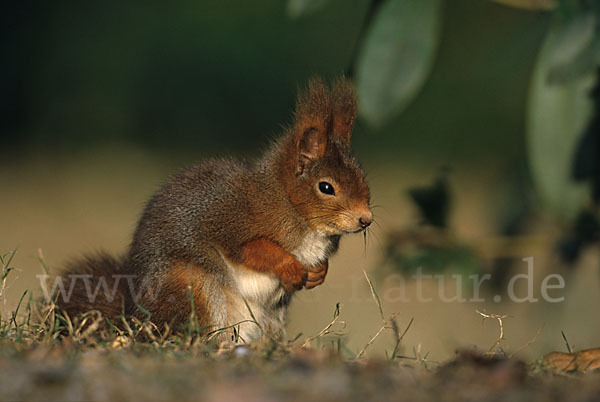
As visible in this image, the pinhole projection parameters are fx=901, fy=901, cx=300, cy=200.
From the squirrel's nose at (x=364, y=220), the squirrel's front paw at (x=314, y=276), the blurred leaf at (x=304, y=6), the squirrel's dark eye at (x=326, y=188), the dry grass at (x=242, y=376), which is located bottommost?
the dry grass at (x=242, y=376)

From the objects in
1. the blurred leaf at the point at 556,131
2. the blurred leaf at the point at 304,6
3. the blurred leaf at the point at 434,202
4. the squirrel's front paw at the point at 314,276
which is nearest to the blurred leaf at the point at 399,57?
the blurred leaf at the point at 304,6

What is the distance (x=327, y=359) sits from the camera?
88.4 inches

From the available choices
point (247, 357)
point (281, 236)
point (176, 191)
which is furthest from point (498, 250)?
point (247, 357)

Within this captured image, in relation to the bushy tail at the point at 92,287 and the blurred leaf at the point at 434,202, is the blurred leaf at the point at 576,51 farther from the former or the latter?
the bushy tail at the point at 92,287

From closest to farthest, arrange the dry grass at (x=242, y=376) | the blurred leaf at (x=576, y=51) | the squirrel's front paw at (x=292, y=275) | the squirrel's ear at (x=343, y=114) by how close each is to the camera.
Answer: the dry grass at (x=242, y=376) → the blurred leaf at (x=576, y=51) → the squirrel's front paw at (x=292, y=275) → the squirrel's ear at (x=343, y=114)

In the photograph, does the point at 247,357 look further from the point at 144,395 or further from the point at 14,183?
the point at 14,183

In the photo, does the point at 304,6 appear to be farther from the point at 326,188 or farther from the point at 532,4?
the point at 532,4

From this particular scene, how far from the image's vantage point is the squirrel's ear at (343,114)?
10.6 feet

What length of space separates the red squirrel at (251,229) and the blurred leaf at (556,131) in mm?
646

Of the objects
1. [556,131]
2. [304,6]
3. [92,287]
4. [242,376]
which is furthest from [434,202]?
[242,376]

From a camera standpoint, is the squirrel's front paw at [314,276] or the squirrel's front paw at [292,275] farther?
the squirrel's front paw at [314,276]

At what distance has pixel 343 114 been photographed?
323 centimetres

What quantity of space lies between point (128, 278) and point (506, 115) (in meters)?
3.99

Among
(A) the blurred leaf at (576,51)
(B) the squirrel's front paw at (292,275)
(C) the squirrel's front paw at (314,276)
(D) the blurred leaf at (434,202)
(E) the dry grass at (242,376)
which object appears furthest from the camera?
(D) the blurred leaf at (434,202)
